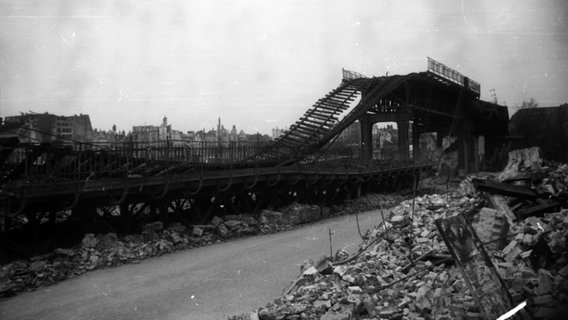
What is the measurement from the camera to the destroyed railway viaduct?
995cm

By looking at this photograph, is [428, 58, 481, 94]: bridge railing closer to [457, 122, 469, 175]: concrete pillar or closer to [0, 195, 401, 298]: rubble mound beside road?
[457, 122, 469, 175]: concrete pillar

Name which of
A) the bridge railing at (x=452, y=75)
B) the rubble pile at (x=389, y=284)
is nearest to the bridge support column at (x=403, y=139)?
Answer: the bridge railing at (x=452, y=75)

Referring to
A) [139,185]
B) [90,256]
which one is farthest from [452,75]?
Answer: [90,256]

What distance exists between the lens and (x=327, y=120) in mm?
23594

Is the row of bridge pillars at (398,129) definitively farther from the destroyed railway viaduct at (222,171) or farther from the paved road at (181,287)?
the paved road at (181,287)

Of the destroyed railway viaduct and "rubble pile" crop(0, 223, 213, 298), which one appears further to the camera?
the destroyed railway viaduct

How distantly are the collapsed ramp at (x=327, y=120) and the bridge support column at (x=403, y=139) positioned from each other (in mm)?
3124

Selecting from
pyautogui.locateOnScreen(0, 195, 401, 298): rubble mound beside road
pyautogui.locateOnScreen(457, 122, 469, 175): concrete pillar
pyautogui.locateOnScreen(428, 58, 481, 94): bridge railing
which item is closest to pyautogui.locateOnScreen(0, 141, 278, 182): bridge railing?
pyautogui.locateOnScreen(0, 195, 401, 298): rubble mound beside road

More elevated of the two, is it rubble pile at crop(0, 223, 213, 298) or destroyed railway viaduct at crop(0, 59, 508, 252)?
destroyed railway viaduct at crop(0, 59, 508, 252)

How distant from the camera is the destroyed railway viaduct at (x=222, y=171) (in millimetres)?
9953

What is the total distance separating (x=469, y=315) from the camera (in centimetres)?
428

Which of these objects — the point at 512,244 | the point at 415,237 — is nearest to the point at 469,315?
the point at 512,244

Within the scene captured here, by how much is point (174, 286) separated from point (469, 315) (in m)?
6.14

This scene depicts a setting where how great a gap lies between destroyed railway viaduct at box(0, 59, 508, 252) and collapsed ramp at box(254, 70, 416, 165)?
7 centimetres
